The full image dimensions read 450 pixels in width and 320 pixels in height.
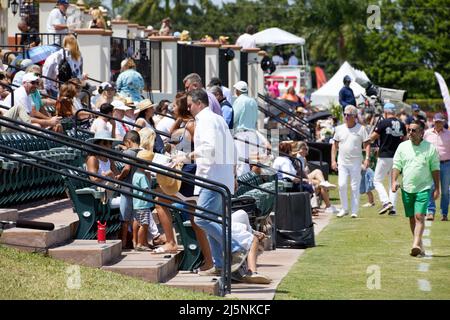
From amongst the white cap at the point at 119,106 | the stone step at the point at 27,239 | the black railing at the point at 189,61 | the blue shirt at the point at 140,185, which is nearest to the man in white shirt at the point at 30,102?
the white cap at the point at 119,106

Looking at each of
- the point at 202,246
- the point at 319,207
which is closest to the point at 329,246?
the point at 202,246

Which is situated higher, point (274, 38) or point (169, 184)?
point (274, 38)

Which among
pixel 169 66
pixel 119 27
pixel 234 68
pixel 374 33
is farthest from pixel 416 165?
pixel 374 33

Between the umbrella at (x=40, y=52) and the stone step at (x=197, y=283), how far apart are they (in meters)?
9.38

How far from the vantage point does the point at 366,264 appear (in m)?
15.1

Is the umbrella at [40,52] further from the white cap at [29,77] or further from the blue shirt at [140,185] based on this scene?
the blue shirt at [140,185]

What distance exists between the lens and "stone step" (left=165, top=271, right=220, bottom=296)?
39.0 feet

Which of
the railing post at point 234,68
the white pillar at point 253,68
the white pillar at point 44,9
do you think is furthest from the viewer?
the white pillar at point 253,68

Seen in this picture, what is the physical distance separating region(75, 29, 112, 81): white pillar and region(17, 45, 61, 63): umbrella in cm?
137

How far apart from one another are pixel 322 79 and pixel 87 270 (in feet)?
219

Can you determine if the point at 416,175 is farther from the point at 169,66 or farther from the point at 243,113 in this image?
the point at 169,66

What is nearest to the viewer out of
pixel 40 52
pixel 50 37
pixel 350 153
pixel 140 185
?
pixel 140 185

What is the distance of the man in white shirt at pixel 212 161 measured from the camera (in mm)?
12500

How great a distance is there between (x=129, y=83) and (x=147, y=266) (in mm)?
8844
